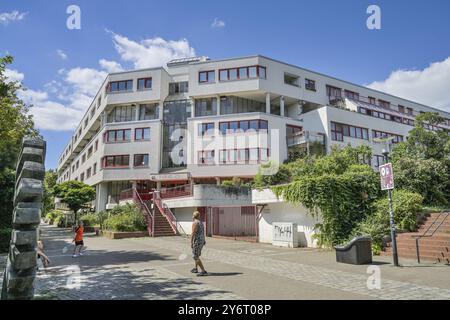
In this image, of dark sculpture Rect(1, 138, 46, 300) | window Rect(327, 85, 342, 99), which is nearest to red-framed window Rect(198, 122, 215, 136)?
window Rect(327, 85, 342, 99)

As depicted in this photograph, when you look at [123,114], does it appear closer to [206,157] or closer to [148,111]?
[148,111]

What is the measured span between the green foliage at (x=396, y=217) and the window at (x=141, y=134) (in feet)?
102

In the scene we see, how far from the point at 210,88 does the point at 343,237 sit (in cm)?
2774

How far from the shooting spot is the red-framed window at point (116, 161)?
40.7 m

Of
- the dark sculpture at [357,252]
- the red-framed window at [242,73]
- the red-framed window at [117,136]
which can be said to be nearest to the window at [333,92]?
the red-framed window at [242,73]

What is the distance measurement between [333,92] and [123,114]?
27.5m

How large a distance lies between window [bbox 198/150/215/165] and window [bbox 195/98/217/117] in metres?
5.41

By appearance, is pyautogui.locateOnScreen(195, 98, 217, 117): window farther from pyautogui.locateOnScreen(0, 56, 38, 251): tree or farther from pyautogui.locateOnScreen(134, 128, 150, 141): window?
pyautogui.locateOnScreen(0, 56, 38, 251): tree

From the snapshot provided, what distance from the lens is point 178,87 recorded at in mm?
44188

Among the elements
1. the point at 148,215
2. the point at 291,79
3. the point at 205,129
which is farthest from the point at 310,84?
the point at 148,215

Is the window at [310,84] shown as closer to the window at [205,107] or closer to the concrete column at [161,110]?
the window at [205,107]

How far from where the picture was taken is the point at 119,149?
4100cm
